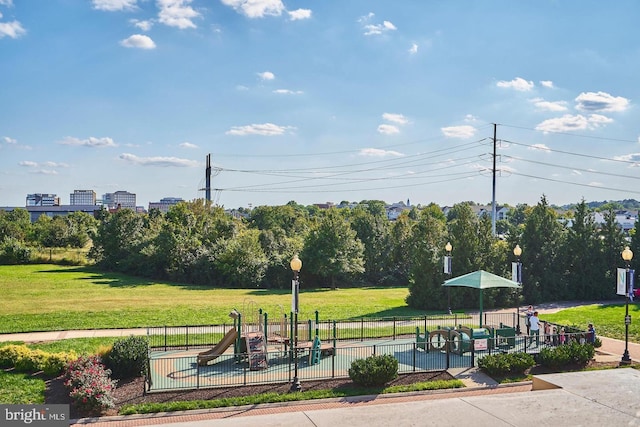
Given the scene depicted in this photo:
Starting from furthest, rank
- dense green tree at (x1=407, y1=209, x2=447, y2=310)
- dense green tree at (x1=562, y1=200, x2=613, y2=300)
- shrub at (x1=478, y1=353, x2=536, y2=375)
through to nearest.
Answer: dense green tree at (x1=562, y1=200, x2=613, y2=300)
dense green tree at (x1=407, y1=209, x2=447, y2=310)
shrub at (x1=478, y1=353, x2=536, y2=375)

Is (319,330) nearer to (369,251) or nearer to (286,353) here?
(286,353)

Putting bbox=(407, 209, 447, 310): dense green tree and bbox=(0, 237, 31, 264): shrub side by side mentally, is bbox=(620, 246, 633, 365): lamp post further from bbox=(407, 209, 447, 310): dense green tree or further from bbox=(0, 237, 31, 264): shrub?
bbox=(0, 237, 31, 264): shrub

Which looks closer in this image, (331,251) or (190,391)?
(190,391)

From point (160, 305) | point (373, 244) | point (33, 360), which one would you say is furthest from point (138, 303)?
point (373, 244)

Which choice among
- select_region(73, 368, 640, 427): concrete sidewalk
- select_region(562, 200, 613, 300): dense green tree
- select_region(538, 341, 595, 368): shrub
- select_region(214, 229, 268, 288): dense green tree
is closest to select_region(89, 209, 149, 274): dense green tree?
select_region(214, 229, 268, 288): dense green tree

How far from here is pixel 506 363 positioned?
17812 mm

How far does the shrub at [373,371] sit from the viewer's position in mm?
16453

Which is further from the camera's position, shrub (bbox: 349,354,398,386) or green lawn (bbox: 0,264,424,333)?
green lawn (bbox: 0,264,424,333)

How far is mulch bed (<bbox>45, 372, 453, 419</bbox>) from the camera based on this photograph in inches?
607

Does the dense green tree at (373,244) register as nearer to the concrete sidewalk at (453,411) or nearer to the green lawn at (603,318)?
the green lawn at (603,318)

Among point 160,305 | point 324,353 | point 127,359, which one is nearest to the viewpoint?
point 127,359

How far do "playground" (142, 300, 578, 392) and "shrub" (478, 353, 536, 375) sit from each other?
0.83 m

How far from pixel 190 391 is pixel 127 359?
2679 mm

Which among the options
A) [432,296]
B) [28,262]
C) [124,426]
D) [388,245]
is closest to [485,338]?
[124,426]
